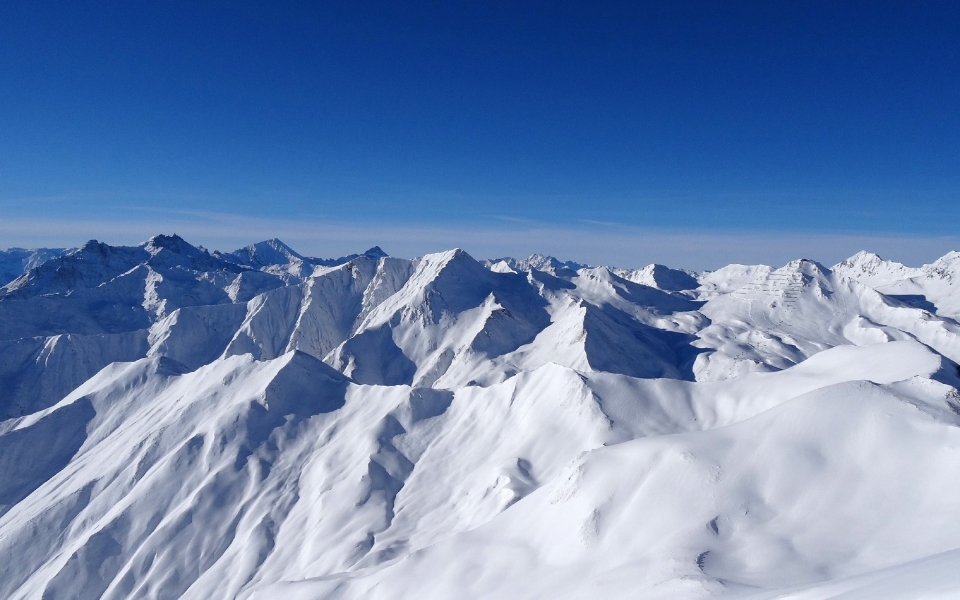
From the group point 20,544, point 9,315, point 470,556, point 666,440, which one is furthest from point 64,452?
point 9,315

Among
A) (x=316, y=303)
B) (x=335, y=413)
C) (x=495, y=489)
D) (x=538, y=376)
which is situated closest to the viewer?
(x=495, y=489)

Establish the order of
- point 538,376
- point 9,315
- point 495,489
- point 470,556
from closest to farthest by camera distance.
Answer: point 470,556 → point 495,489 → point 538,376 → point 9,315

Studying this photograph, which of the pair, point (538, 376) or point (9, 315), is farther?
Answer: point (9, 315)

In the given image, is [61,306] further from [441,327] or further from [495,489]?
[495,489]

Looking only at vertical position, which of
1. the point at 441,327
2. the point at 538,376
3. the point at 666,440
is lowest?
the point at 441,327

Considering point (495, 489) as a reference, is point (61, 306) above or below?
below

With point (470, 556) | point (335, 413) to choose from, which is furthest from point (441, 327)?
point (470, 556)

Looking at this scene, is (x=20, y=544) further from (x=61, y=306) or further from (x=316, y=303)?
(x=61, y=306)
